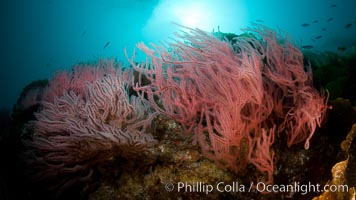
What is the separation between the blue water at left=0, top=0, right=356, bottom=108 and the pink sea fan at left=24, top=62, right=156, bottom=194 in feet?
178

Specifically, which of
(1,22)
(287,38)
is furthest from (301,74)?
(1,22)

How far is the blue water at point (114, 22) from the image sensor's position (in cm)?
5792

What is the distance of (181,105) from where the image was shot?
7.78 ft

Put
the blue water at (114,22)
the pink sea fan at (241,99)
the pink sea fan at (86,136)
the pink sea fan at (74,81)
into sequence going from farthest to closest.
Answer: the blue water at (114,22), the pink sea fan at (74,81), the pink sea fan at (86,136), the pink sea fan at (241,99)

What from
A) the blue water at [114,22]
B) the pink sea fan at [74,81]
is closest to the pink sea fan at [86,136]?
the pink sea fan at [74,81]

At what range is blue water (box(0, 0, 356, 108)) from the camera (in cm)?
5792

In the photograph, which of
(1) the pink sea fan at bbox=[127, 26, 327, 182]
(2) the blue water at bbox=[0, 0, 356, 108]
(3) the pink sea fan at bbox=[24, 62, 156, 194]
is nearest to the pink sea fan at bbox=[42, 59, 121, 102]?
(3) the pink sea fan at bbox=[24, 62, 156, 194]

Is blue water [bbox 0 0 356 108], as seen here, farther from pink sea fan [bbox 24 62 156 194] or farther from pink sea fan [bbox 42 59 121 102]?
pink sea fan [bbox 24 62 156 194]

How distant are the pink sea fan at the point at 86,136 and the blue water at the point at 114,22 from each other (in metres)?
54.1

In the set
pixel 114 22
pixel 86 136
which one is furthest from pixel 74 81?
pixel 114 22

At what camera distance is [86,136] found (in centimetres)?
216

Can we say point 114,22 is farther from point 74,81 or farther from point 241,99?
point 241,99

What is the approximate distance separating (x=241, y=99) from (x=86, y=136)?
169 centimetres

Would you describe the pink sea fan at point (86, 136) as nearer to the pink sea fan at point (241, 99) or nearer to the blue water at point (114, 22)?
the pink sea fan at point (241, 99)
